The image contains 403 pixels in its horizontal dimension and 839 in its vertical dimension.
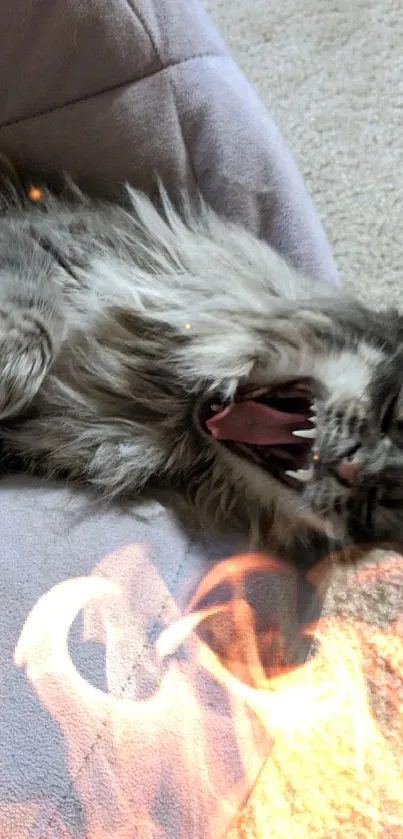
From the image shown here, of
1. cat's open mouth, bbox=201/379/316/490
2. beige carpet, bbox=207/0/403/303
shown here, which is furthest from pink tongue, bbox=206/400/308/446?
beige carpet, bbox=207/0/403/303

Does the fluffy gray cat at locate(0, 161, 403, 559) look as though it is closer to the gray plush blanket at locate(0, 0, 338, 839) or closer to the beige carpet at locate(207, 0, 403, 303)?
the gray plush blanket at locate(0, 0, 338, 839)

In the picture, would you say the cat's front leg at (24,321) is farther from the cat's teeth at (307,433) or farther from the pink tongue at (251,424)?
the cat's teeth at (307,433)

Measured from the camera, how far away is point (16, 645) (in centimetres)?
95

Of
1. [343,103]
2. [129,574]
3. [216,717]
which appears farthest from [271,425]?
[343,103]

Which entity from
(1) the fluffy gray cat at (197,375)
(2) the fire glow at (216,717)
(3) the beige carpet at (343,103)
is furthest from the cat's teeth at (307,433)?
(3) the beige carpet at (343,103)

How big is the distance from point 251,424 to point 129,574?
0.26 metres

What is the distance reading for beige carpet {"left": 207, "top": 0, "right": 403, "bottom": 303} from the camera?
1483 mm

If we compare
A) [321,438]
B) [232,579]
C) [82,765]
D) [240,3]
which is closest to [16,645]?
[82,765]

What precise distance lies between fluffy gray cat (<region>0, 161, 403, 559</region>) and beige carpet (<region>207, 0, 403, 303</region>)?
1.13 feet

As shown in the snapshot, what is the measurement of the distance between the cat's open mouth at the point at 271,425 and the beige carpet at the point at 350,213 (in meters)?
0.25

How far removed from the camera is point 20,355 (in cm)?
105

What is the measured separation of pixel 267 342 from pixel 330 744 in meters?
0.62

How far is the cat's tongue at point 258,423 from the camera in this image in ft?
3.51

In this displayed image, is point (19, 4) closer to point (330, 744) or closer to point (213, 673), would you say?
point (213, 673)
